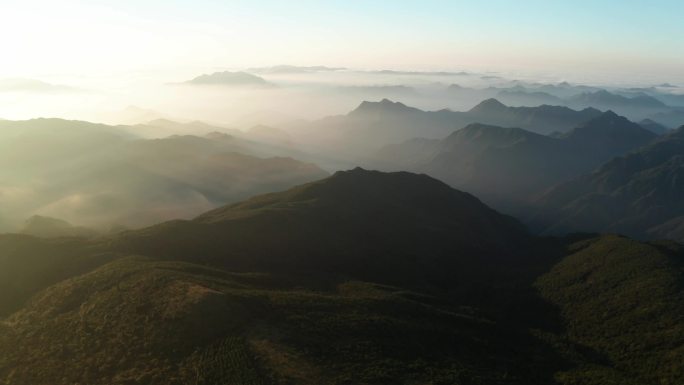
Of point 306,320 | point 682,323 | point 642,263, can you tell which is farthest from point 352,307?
point 642,263

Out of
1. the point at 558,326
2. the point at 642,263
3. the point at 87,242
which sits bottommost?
the point at 558,326

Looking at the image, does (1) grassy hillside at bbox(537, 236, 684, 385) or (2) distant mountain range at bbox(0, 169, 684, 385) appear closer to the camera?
(2) distant mountain range at bbox(0, 169, 684, 385)

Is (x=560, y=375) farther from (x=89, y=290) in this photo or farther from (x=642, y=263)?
(x=89, y=290)

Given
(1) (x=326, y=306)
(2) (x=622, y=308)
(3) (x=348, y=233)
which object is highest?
(1) (x=326, y=306)

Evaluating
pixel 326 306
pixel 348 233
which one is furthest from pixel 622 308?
pixel 348 233

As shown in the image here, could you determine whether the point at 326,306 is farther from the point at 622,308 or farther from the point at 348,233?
the point at 622,308

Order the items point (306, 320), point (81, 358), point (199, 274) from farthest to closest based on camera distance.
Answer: point (199, 274) < point (306, 320) < point (81, 358)

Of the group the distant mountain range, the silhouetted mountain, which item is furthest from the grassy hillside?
the silhouetted mountain

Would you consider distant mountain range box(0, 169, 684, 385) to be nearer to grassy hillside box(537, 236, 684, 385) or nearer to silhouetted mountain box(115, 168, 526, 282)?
grassy hillside box(537, 236, 684, 385)
